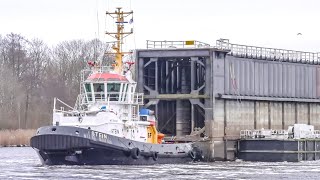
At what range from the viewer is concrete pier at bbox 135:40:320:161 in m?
69.1

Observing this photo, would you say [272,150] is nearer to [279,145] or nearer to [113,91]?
[279,145]

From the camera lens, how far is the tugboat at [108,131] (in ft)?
186

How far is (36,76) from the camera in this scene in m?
116

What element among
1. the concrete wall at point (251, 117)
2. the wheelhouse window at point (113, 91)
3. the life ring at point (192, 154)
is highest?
the wheelhouse window at point (113, 91)

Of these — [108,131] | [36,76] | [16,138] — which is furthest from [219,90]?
[36,76]

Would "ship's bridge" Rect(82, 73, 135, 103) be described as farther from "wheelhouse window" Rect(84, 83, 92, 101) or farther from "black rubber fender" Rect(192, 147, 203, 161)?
"black rubber fender" Rect(192, 147, 203, 161)

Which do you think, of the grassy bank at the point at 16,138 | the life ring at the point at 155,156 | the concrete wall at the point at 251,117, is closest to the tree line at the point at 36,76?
the grassy bank at the point at 16,138

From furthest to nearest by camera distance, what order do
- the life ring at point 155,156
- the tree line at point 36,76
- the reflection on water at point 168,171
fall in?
the tree line at point 36,76
the life ring at point 155,156
the reflection on water at point 168,171

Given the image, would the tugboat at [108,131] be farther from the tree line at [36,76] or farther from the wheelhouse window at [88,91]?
the tree line at [36,76]

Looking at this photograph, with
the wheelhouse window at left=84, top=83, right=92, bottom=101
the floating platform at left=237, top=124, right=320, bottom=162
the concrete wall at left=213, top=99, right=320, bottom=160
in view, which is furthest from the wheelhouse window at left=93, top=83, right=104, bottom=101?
the floating platform at left=237, top=124, right=320, bottom=162

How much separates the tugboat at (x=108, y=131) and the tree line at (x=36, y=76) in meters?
40.3

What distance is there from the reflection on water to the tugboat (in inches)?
39.5

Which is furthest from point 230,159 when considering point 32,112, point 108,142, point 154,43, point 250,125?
point 32,112

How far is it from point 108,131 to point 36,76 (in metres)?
58.4
